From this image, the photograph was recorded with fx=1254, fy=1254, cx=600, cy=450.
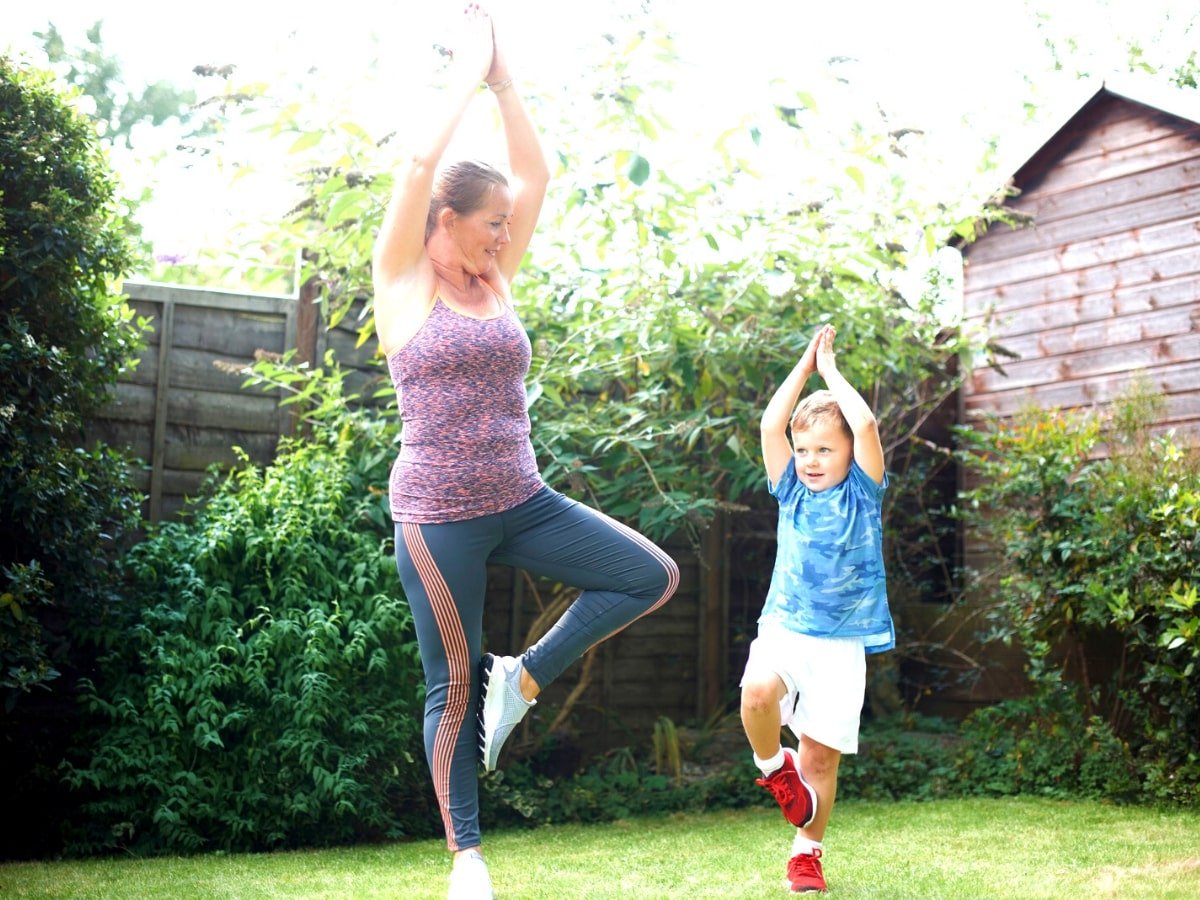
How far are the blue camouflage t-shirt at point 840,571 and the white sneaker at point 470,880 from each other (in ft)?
3.03

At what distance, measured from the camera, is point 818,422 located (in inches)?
A: 121

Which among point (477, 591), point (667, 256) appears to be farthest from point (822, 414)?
point (667, 256)

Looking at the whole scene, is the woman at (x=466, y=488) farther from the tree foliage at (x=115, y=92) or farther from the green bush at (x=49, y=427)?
the tree foliage at (x=115, y=92)

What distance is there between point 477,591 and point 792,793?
90 centimetres

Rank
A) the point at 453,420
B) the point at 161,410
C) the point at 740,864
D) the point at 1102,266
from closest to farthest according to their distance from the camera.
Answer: the point at 453,420, the point at 740,864, the point at 161,410, the point at 1102,266

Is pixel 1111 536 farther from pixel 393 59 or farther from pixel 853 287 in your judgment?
pixel 393 59

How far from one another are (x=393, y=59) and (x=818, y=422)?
95.5 inches

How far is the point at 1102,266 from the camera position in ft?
20.2

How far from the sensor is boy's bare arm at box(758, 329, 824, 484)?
120 inches

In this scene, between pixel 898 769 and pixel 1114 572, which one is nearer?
pixel 1114 572

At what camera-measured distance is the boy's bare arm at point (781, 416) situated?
3037 mm

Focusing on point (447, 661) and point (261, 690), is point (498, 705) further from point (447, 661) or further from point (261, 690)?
point (261, 690)

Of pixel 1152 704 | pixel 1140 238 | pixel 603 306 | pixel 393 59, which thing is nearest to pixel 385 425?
pixel 603 306

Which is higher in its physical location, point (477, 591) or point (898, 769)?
point (477, 591)
